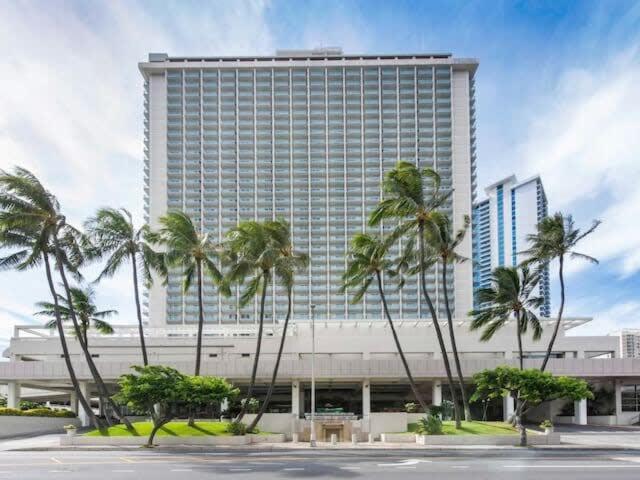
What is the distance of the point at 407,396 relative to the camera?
6656cm

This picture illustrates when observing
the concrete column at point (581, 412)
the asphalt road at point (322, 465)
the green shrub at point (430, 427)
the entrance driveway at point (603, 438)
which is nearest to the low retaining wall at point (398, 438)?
the green shrub at point (430, 427)

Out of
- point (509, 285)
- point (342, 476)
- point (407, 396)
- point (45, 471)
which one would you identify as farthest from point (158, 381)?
point (407, 396)

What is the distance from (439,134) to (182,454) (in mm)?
97587

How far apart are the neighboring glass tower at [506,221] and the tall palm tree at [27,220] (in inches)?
5758

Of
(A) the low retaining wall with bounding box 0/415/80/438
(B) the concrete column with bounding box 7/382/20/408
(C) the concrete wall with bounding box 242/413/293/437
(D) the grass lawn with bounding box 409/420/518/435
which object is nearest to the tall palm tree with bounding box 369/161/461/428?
(D) the grass lawn with bounding box 409/420/518/435

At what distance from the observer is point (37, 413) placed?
48500 millimetres

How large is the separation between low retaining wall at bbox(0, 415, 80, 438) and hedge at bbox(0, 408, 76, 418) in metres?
0.32

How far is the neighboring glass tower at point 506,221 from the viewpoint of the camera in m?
174

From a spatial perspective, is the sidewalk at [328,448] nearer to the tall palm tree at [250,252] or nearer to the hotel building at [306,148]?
the tall palm tree at [250,252]

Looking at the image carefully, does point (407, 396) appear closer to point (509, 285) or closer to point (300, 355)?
point (300, 355)

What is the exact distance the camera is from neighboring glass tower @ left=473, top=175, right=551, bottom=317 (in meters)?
174

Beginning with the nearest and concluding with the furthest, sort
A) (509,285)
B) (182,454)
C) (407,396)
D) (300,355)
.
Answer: (182,454), (509,285), (300,355), (407,396)

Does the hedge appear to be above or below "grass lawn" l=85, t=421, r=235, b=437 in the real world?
below

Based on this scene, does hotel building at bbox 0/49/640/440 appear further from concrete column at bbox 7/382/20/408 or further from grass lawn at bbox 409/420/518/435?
grass lawn at bbox 409/420/518/435
